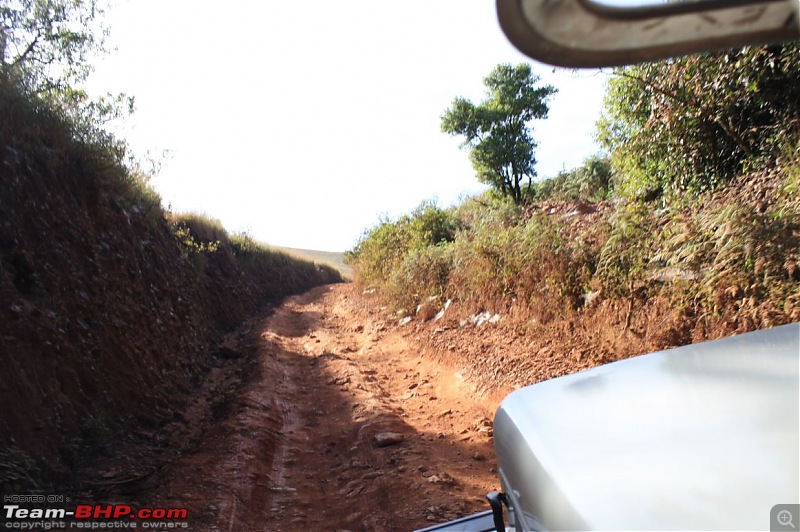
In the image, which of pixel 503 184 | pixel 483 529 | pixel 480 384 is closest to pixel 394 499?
pixel 483 529

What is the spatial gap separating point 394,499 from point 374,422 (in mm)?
1723

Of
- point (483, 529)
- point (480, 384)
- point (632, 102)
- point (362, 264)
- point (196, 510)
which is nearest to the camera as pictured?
point (483, 529)

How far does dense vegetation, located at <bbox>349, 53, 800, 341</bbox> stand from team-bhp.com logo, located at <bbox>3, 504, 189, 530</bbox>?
15.8 ft

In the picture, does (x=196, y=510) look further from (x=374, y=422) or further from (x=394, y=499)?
(x=374, y=422)

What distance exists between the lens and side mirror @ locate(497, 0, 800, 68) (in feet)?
3.67

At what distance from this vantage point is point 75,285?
568cm

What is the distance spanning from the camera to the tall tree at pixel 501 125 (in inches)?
608

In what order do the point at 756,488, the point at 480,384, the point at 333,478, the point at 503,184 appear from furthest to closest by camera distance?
the point at 503,184
the point at 480,384
the point at 333,478
the point at 756,488

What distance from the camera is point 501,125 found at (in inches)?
611

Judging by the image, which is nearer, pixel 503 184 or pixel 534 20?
pixel 534 20

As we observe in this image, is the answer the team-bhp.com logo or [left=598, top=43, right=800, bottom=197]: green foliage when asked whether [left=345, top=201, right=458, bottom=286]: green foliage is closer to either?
[left=598, top=43, right=800, bottom=197]: green foliage

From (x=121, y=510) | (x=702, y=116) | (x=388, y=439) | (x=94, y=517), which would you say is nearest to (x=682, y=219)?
(x=702, y=116)

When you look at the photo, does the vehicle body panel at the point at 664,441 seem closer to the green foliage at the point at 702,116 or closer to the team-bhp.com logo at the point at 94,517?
the team-bhp.com logo at the point at 94,517

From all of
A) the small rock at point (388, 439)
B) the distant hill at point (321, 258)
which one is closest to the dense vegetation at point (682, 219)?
the small rock at point (388, 439)
